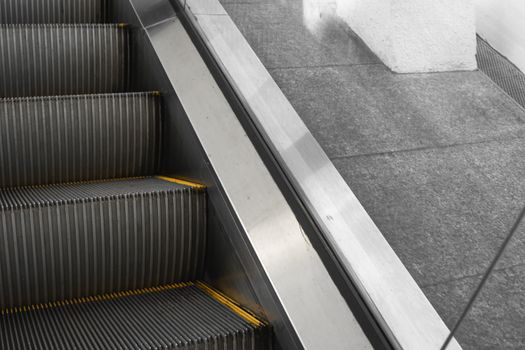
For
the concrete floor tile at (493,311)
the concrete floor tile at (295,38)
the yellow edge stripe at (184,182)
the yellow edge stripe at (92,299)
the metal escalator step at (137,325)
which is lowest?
the yellow edge stripe at (92,299)

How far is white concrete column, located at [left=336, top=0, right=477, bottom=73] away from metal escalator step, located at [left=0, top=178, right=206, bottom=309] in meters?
0.69

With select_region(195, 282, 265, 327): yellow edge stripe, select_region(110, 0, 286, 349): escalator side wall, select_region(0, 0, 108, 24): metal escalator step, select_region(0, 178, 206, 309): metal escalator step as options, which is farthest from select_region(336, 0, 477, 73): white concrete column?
select_region(0, 0, 108, 24): metal escalator step

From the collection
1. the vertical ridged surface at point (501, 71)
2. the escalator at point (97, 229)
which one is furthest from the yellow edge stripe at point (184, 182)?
the vertical ridged surface at point (501, 71)

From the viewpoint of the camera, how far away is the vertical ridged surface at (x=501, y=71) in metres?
1.50

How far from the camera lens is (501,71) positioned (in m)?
1.59

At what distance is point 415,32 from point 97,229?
3.35ft

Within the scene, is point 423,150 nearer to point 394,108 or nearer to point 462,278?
point 394,108

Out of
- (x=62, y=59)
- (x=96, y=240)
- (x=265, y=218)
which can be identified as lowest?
(x=96, y=240)

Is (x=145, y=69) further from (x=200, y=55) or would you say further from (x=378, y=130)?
(x=378, y=130)

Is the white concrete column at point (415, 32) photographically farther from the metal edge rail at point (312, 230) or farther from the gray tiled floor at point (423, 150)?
the metal edge rail at point (312, 230)

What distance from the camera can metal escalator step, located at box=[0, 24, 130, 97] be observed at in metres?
2.34

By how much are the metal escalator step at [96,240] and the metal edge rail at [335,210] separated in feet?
0.91

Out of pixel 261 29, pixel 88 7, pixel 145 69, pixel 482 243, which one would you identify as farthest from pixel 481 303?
pixel 88 7

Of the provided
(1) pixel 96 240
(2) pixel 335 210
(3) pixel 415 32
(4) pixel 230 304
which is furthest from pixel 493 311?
(3) pixel 415 32
